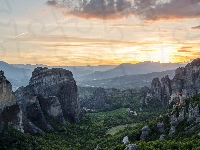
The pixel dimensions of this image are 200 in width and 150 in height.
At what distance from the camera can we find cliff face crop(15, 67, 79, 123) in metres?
81.3

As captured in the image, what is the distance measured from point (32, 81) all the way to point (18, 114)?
3898cm

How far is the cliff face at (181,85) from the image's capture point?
112m

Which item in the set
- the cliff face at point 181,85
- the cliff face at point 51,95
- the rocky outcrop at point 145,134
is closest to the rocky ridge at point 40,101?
the cliff face at point 51,95

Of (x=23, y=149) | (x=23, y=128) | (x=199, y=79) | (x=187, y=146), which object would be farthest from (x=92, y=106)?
(x=187, y=146)

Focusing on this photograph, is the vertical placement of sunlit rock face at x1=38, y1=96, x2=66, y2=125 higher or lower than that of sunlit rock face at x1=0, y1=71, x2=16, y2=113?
lower

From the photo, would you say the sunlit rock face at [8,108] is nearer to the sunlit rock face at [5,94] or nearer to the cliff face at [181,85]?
the sunlit rock face at [5,94]

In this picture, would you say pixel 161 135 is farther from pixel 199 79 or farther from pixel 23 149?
pixel 199 79

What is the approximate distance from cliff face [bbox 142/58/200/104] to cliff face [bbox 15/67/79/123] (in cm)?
3930

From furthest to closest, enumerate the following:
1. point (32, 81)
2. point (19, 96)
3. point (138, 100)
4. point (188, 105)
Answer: point (138, 100) < point (32, 81) < point (19, 96) < point (188, 105)

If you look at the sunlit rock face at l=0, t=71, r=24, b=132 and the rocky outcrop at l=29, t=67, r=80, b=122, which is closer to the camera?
the sunlit rock face at l=0, t=71, r=24, b=132

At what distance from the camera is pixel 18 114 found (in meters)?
63.2

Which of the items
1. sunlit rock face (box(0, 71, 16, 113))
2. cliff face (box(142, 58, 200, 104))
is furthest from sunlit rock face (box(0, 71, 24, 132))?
cliff face (box(142, 58, 200, 104))

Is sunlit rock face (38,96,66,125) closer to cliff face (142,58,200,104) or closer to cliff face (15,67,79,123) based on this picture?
cliff face (15,67,79,123)

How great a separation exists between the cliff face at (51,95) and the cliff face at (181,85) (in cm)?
3930
